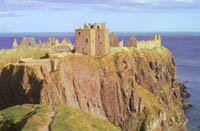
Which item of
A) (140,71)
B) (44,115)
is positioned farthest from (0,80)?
(44,115)

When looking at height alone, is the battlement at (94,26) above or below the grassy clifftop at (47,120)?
above

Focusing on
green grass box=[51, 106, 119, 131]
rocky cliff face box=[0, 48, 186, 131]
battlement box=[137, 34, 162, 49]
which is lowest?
rocky cliff face box=[0, 48, 186, 131]

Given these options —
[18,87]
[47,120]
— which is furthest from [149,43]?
[47,120]

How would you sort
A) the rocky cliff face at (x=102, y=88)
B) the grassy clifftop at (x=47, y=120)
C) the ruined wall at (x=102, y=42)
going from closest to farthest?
the grassy clifftop at (x=47, y=120)
the rocky cliff face at (x=102, y=88)
the ruined wall at (x=102, y=42)

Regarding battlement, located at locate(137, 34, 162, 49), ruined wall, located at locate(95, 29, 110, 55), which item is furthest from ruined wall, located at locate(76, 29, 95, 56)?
battlement, located at locate(137, 34, 162, 49)

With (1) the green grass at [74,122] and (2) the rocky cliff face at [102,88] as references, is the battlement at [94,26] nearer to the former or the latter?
(2) the rocky cliff face at [102,88]

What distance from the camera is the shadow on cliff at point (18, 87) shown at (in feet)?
293

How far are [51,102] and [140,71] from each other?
97.1 ft

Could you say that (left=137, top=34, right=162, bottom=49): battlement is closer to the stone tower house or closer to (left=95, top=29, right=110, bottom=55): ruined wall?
(left=95, top=29, right=110, bottom=55): ruined wall

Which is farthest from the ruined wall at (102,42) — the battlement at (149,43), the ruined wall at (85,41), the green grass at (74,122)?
the green grass at (74,122)

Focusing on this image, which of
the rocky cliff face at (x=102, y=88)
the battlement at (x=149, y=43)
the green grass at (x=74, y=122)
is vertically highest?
the battlement at (x=149, y=43)

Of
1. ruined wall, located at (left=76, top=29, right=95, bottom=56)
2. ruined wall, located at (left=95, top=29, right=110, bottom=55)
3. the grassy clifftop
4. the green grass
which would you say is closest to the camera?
the grassy clifftop

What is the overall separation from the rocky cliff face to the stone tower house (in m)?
2.40

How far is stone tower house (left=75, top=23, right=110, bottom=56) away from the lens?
101m
